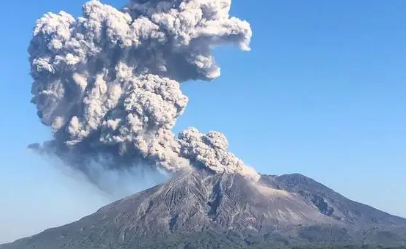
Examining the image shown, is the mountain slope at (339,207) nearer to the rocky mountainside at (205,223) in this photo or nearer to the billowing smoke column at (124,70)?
the rocky mountainside at (205,223)

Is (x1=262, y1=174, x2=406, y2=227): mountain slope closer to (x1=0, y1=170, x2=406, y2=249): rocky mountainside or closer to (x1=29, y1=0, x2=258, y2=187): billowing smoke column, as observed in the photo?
(x1=0, y1=170, x2=406, y2=249): rocky mountainside

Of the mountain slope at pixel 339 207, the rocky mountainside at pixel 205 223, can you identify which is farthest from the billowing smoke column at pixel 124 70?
the mountain slope at pixel 339 207

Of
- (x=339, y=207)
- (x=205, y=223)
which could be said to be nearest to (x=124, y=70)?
(x=205, y=223)

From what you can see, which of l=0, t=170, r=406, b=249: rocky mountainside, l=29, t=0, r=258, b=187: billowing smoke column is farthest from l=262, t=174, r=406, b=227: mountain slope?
l=29, t=0, r=258, b=187: billowing smoke column

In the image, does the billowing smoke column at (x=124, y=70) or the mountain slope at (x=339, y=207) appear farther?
the mountain slope at (x=339, y=207)

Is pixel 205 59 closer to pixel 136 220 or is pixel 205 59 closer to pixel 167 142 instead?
pixel 167 142

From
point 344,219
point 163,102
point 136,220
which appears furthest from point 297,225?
point 163,102
